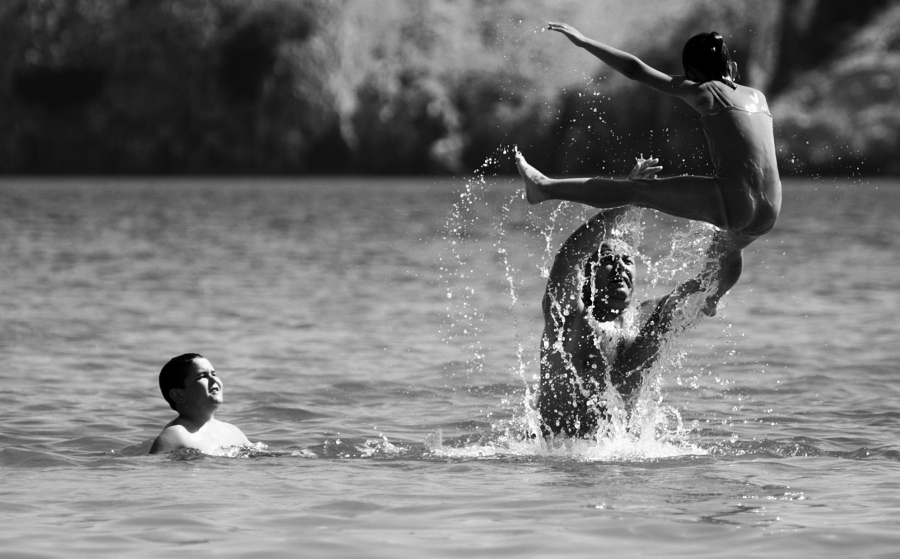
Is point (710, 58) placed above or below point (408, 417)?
above

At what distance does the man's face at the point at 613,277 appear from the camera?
8.38 metres

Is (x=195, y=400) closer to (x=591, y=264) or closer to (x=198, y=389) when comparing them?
(x=198, y=389)

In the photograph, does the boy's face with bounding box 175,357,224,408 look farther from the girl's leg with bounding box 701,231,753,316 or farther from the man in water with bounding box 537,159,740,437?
the girl's leg with bounding box 701,231,753,316

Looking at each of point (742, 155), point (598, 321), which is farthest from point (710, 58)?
point (598, 321)

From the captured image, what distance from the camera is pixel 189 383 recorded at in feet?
29.8

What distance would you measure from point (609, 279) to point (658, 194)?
2.81ft

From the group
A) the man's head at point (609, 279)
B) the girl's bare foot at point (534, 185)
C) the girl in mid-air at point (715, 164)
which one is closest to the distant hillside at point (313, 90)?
the man's head at point (609, 279)

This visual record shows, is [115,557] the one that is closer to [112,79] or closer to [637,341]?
[637,341]

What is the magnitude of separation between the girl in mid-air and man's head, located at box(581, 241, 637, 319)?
609 millimetres

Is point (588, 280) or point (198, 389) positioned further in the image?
point (198, 389)

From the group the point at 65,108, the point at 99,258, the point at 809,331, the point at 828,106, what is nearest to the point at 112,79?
the point at 65,108

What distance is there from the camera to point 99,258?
25.0m

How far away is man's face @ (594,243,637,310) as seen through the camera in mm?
8383

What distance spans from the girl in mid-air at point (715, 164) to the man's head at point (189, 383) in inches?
111
